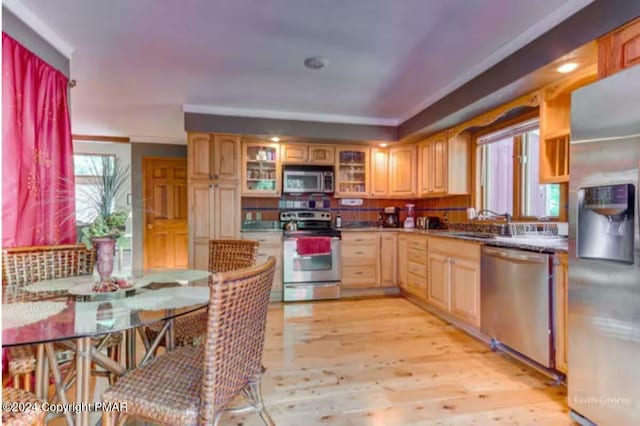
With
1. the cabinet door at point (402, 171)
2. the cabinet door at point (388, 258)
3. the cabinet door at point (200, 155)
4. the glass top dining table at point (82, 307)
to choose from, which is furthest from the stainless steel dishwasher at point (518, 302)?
the cabinet door at point (200, 155)

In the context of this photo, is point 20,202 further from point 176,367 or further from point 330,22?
point 330,22

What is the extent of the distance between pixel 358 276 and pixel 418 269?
0.79 meters

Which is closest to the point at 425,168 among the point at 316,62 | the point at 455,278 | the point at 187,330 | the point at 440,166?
the point at 440,166

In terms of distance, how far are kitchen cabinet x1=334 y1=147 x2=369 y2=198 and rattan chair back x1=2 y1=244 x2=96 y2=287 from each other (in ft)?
10.1

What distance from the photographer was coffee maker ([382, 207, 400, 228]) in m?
5.11

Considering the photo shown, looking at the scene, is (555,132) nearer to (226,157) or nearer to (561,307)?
(561,307)

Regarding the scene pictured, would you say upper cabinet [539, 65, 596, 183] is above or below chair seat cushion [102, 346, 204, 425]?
above

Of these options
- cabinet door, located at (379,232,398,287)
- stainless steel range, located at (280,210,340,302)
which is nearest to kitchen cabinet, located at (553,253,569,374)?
cabinet door, located at (379,232,398,287)

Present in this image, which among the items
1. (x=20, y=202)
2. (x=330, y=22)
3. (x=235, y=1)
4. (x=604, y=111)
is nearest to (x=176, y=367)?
(x=20, y=202)

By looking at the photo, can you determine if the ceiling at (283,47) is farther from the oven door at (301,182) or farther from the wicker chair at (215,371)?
the wicker chair at (215,371)

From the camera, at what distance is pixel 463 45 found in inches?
103

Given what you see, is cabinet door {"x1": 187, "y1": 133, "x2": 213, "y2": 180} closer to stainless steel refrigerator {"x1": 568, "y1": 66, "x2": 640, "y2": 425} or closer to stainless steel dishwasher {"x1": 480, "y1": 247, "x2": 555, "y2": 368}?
stainless steel dishwasher {"x1": 480, "y1": 247, "x2": 555, "y2": 368}

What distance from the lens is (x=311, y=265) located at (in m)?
4.36

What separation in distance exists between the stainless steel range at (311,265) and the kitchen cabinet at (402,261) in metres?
0.78
